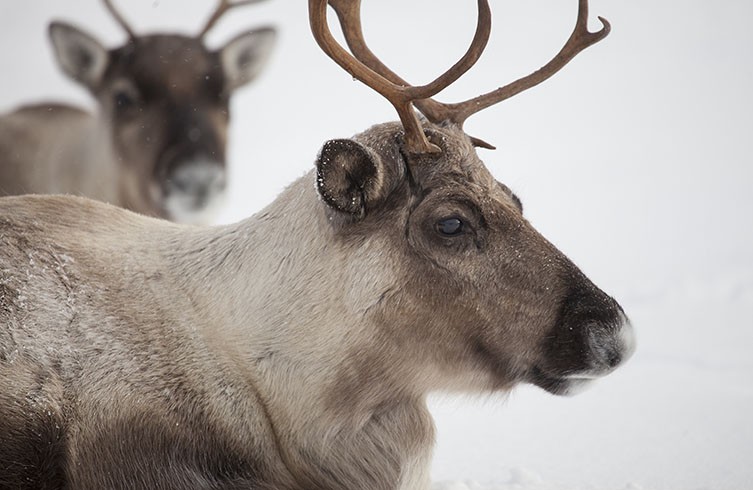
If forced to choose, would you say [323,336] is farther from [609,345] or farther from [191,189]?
[191,189]

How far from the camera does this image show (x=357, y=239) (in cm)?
392

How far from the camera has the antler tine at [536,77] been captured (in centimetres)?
445

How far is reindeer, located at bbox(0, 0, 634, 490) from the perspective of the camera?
3.75 m

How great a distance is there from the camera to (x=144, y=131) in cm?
896

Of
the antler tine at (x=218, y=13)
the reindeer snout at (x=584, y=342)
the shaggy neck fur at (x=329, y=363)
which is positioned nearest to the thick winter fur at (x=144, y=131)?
the antler tine at (x=218, y=13)

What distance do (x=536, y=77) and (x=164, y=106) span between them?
5.17 meters

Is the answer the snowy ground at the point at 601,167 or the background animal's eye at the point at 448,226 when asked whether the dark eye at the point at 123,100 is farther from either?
the background animal's eye at the point at 448,226

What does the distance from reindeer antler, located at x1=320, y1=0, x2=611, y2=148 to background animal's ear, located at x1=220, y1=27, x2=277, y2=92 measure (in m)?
4.92

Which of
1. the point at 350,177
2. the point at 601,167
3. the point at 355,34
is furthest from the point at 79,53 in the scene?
the point at 601,167

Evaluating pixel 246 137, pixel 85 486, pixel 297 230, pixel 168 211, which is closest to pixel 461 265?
pixel 297 230

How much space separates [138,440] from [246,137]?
17.2 metres

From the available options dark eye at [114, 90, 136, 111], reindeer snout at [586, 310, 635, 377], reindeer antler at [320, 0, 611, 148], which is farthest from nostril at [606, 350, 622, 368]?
dark eye at [114, 90, 136, 111]

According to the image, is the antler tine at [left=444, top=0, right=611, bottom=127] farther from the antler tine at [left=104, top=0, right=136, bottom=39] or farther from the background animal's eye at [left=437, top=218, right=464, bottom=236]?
the antler tine at [left=104, top=0, right=136, bottom=39]

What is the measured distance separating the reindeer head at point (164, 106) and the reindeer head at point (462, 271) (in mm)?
5002
